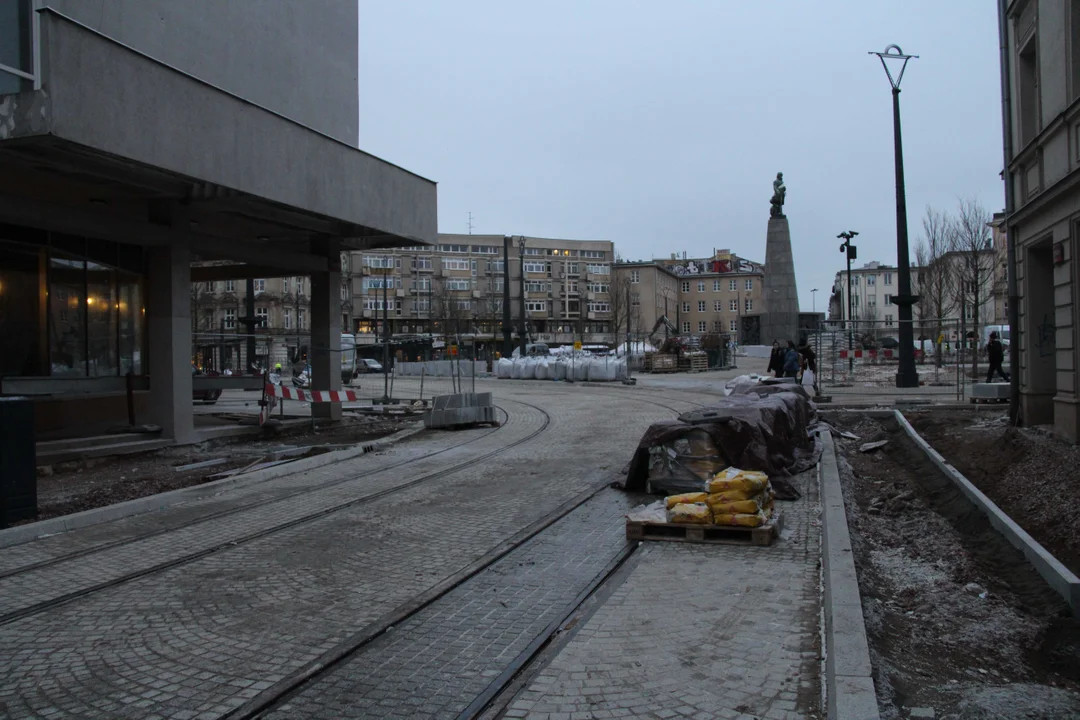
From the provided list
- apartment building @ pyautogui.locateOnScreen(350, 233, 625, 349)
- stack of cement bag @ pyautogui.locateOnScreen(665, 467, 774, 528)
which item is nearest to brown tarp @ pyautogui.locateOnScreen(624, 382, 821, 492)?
stack of cement bag @ pyautogui.locateOnScreen(665, 467, 774, 528)

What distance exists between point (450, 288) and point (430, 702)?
10038cm

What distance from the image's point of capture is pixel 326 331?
20219 mm

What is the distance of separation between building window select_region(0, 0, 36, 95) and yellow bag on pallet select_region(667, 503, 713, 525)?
9589mm

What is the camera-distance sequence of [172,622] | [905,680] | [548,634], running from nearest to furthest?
1. [905,680]
2. [548,634]
3. [172,622]

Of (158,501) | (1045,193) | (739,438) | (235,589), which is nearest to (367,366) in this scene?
(158,501)

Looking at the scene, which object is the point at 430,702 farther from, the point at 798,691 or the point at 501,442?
the point at 501,442

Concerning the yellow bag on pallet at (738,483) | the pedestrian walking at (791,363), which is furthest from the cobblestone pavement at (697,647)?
the pedestrian walking at (791,363)

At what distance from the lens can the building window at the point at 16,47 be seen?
10.5 metres

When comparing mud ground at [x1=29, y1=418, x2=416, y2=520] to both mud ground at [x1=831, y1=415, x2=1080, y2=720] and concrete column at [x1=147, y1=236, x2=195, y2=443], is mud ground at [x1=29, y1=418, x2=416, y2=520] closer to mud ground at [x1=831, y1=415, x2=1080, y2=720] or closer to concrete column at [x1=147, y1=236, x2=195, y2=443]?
concrete column at [x1=147, y1=236, x2=195, y2=443]

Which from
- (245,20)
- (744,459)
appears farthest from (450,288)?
(744,459)

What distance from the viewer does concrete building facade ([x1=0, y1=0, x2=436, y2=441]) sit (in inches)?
431

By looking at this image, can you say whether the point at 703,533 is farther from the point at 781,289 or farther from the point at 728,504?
the point at 781,289

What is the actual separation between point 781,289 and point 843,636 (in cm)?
3465

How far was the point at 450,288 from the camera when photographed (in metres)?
103
